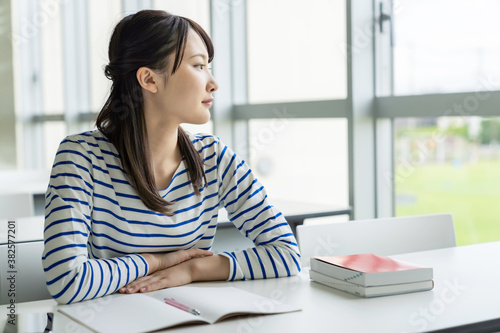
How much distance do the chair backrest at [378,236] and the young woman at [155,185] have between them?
0.22 meters

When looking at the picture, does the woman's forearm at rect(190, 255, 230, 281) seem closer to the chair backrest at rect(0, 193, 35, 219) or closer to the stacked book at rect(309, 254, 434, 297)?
the stacked book at rect(309, 254, 434, 297)

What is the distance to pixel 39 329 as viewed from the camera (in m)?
1.15

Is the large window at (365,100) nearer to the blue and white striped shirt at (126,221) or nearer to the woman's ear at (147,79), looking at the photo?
the woman's ear at (147,79)

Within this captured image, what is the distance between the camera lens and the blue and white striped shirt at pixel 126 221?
4.49 feet

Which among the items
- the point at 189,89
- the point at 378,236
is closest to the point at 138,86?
the point at 189,89

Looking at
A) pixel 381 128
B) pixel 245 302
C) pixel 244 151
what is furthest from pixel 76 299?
pixel 244 151

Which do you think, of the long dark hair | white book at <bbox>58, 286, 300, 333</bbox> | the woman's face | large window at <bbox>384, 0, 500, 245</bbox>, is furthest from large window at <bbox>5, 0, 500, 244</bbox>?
white book at <bbox>58, 286, 300, 333</bbox>

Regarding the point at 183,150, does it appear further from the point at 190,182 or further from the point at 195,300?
the point at 195,300

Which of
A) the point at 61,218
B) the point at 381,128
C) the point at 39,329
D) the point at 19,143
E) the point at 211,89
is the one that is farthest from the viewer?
the point at 19,143

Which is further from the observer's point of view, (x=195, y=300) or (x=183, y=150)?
(x=183, y=150)

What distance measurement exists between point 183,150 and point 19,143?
5579 millimetres

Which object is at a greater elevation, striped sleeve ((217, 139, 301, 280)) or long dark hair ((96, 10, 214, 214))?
long dark hair ((96, 10, 214, 214))

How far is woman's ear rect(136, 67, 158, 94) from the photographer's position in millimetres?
1579

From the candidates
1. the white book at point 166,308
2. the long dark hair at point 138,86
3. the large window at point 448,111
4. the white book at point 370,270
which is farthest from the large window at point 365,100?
the white book at point 370,270
